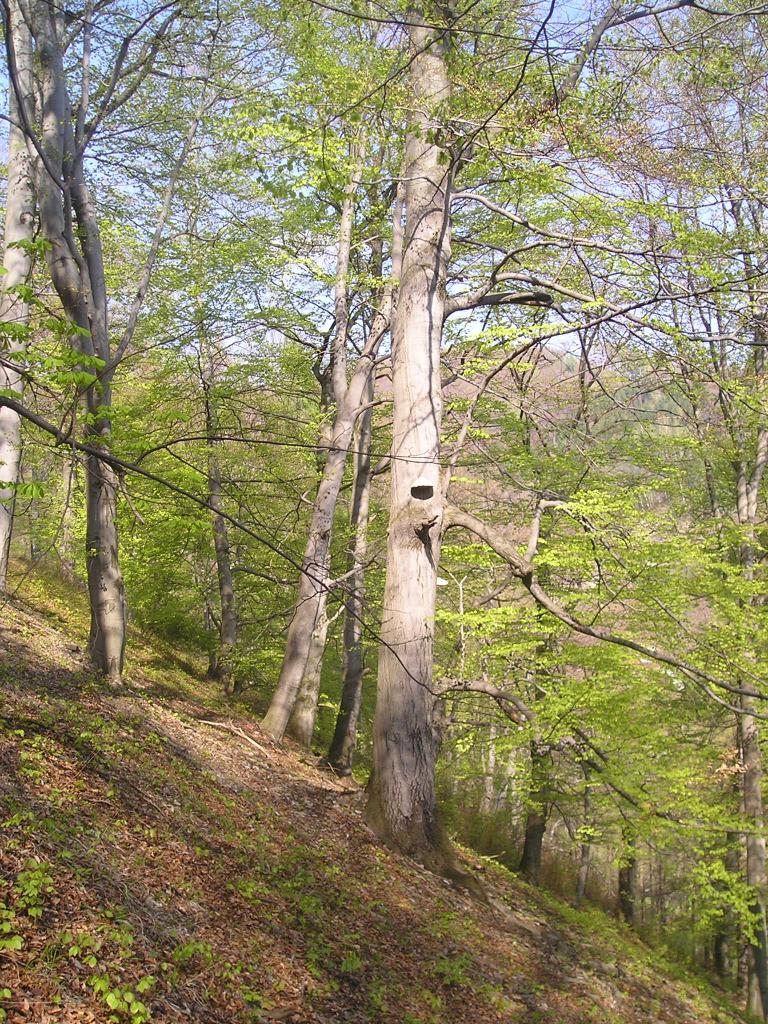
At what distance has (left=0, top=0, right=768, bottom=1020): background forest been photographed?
6.02 m

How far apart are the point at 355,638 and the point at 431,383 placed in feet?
20.9

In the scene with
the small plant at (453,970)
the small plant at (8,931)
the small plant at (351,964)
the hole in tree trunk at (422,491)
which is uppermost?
the hole in tree trunk at (422,491)

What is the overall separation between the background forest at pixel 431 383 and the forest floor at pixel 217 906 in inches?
30.4

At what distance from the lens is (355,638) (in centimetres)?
1258

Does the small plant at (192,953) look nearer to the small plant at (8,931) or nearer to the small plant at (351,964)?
the small plant at (8,931)

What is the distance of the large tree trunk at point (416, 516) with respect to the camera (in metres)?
6.61

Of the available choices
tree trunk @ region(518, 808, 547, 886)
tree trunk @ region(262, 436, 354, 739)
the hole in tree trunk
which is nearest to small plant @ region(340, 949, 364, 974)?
the hole in tree trunk

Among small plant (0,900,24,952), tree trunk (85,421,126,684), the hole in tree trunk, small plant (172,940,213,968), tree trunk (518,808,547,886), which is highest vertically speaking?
the hole in tree trunk

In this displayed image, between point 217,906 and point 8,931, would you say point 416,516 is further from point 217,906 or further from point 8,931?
point 8,931

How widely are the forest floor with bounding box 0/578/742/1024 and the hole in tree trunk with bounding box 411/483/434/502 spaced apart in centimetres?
303

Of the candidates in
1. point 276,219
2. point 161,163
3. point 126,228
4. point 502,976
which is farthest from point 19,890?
point 276,219

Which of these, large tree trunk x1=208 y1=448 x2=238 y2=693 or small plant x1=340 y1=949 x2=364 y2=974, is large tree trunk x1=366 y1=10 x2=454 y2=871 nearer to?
small plant x1=340 y1=949 x2=364 y2=974

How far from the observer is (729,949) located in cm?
1844

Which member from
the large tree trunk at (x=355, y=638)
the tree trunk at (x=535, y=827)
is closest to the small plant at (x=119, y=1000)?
the large tree trunk at (x=355, y=638)
